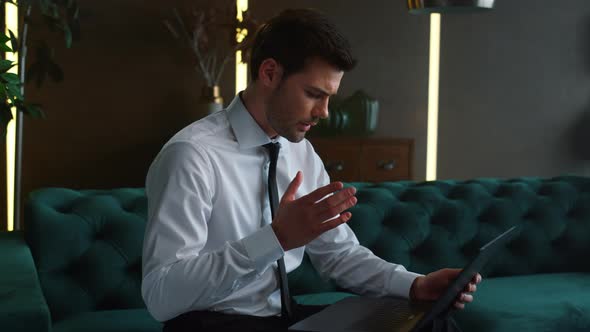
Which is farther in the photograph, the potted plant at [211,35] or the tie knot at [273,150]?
the potted plant at [211,35]

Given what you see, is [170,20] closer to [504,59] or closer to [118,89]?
[118,89]

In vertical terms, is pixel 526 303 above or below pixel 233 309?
below

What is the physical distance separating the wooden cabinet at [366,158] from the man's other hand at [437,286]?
2.92 meters

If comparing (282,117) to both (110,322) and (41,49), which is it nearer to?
(110,322)

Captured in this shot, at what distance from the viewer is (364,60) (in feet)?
17.7

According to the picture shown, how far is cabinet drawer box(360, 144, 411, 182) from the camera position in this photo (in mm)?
4793

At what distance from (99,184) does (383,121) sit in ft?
6.62

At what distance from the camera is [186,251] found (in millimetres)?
1503

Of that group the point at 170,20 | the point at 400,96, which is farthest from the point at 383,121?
the point at 170,20

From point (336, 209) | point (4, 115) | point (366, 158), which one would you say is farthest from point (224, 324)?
point (366, 158)

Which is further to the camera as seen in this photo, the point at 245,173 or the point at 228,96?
the point at 228,96

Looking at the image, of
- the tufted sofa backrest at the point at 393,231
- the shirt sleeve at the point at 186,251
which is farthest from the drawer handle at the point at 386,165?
the shirt sleeve at the point at 186,251

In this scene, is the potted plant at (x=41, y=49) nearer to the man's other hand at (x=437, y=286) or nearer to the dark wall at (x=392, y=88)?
the dark wall at (x=392, y=88)

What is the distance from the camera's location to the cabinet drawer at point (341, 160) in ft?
15.4
